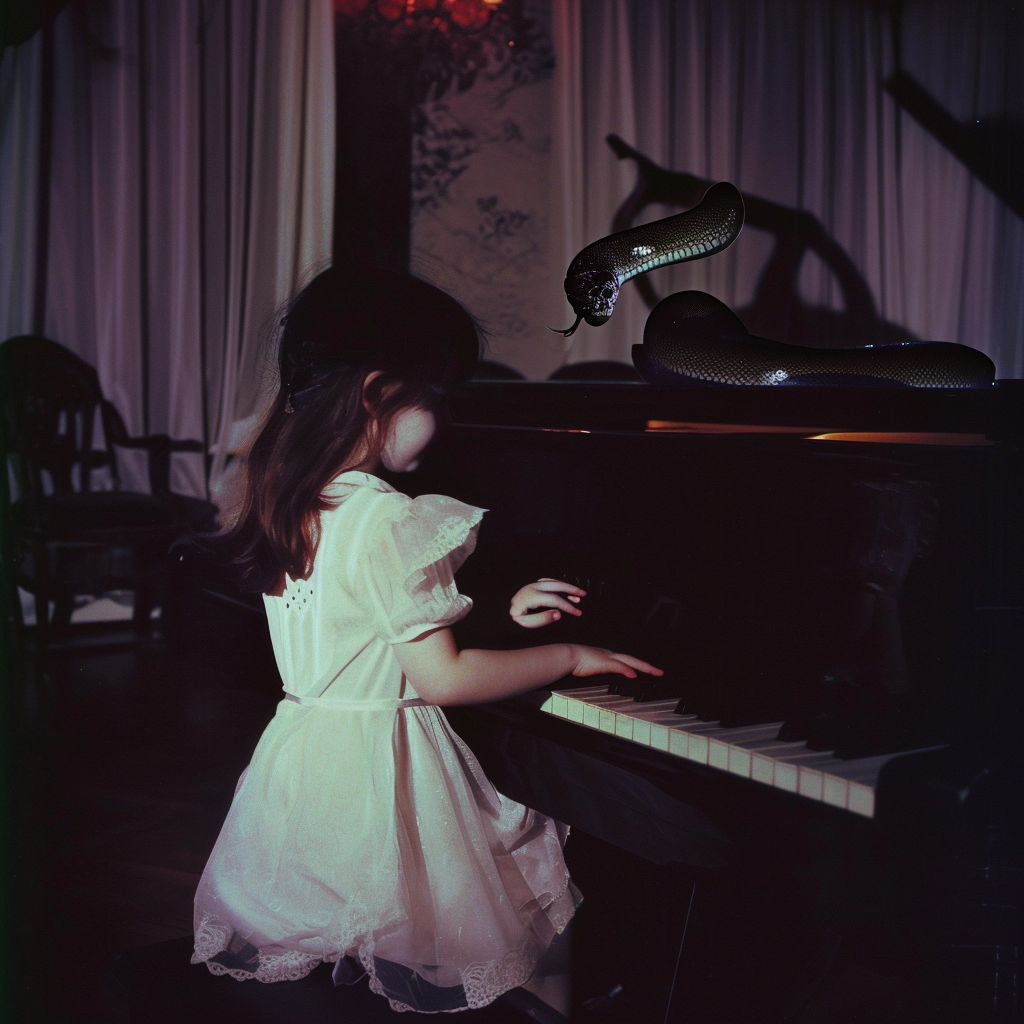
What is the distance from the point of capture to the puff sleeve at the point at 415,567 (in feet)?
4.04

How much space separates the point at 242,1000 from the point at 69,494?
8.88ft

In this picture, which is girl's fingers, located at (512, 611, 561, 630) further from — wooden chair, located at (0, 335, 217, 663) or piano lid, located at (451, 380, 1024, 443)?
wooden chair, located at (0, 335, 217, 663)

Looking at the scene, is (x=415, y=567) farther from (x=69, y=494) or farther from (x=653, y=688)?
(x=69, y=494)

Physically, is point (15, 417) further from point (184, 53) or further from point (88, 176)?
point (184, 53)

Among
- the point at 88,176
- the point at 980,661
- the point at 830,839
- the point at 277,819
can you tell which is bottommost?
the point at 277,819

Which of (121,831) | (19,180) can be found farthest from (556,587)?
(19,180)

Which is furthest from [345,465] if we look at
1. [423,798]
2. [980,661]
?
[980,661]

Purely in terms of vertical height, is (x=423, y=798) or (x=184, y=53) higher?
(x=184, y=53)

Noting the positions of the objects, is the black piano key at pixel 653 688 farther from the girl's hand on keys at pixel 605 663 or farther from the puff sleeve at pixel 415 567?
the puff sleeve at pixel 415 567

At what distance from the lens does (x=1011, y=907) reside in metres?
1.00

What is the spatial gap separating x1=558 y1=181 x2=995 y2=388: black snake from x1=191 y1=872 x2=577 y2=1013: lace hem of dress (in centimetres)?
72

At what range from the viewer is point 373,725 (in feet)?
4.40

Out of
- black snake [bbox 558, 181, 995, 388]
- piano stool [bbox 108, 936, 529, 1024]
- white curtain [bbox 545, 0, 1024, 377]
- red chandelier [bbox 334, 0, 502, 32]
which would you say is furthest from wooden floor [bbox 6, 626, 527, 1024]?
red chandelier [bbox 334, 0, 502, 32]

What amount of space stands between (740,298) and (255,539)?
3.76 metres
